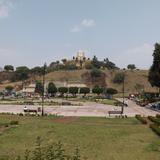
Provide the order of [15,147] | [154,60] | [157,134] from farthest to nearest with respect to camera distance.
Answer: [154,60] → [157,134] → [15,147]

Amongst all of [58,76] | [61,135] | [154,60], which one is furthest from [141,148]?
[58,76]

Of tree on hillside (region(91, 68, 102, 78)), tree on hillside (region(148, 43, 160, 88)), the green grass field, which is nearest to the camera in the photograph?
the green grass field

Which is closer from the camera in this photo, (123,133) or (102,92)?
(123,133)

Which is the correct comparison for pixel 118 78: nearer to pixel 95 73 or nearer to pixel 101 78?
pixel 101 78

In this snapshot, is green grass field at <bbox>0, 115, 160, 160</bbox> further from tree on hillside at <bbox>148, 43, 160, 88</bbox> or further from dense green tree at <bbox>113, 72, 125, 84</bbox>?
dense green tree at <bbox>113, 72, 125, 84</bbox>

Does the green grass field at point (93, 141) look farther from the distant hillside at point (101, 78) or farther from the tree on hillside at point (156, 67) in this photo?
the distant hillside at point (101, 78)

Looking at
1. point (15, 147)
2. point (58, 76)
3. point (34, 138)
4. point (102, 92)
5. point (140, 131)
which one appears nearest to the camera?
point (15, 147)

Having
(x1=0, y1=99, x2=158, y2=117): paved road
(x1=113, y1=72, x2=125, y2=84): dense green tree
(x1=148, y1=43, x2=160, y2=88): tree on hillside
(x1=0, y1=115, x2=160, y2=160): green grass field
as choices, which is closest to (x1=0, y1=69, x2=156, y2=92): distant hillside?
(x1=113, y1=72, x2=125, y2=84): dense green tree

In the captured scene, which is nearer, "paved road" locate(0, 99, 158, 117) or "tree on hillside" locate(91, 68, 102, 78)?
"paved road" locate(0, 99, 158, 117)

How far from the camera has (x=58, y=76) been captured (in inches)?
7692

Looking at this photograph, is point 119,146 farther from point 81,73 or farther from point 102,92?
point 81,73

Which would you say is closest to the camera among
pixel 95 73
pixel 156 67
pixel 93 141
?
pixel 93 141

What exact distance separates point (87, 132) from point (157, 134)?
227 inches

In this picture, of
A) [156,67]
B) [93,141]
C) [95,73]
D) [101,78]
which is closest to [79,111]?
[156,67]
